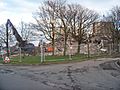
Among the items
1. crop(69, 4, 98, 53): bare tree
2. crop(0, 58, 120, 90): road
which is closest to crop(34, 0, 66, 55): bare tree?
crop(69, 4, 98, 53): bare tree

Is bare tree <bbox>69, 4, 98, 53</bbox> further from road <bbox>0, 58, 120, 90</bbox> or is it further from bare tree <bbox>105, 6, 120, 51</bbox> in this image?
road <bbox>0, 58, 120, 90</bbox>

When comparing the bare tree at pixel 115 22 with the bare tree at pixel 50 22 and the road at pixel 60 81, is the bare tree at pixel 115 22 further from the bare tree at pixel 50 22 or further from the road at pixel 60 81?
the road at pixel 60 81

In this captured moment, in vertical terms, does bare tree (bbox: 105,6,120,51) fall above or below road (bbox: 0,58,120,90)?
above

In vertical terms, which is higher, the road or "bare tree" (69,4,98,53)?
"bare tree" (69,4,98,53)

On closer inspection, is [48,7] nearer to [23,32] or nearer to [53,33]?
[53,33]

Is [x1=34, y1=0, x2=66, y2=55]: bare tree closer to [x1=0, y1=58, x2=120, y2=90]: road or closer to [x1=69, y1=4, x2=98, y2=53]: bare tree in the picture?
[x1=69, y1=4, x2=98, y2=53]: bare tree

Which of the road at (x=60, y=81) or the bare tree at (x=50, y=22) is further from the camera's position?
the bare tree at (x=50, y=22)

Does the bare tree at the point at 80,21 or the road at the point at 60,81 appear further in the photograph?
the bare tree at the point at 80,21

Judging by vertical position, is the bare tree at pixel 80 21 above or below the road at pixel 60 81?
above

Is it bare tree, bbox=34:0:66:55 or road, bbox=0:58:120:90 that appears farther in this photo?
bare tree, bbox=34:0:66:55

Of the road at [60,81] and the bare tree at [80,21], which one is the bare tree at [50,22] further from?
the road at [60,81]

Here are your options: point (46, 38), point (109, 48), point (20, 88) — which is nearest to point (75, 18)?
point (46, 38)

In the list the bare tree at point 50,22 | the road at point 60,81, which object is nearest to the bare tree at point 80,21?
the bare tree at point 50,22

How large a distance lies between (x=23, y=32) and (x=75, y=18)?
26.4 metres
